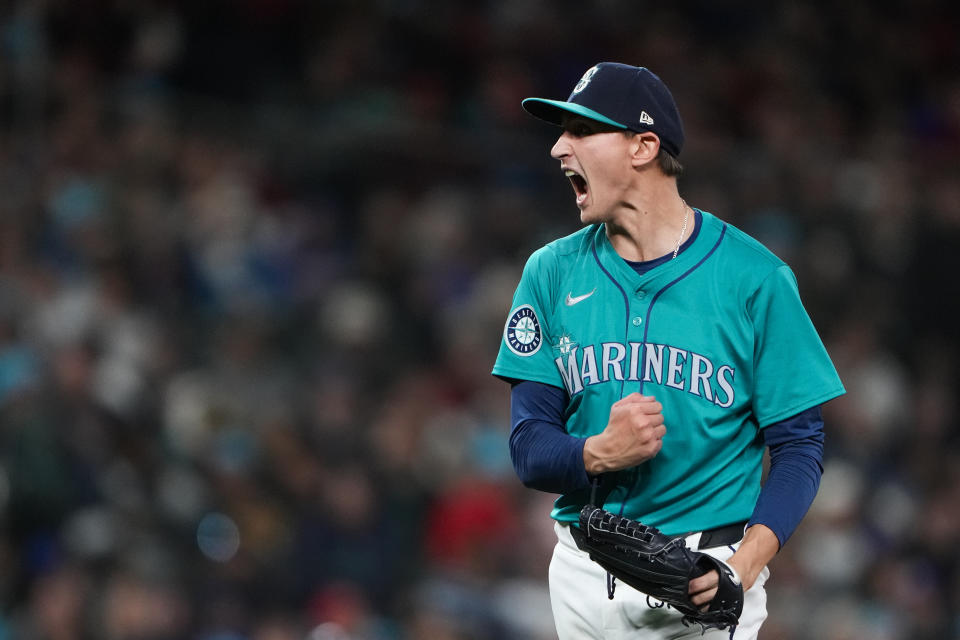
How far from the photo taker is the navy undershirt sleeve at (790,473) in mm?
2773

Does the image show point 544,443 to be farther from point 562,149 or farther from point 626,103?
point 626,103

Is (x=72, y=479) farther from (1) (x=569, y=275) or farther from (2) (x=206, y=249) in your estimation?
(1) (x=569, y=275)

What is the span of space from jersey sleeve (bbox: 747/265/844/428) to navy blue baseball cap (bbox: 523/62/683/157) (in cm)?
42

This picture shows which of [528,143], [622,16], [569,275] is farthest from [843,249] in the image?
[569,275]

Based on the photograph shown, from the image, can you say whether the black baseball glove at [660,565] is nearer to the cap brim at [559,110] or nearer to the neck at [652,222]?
the neck at [652,222]

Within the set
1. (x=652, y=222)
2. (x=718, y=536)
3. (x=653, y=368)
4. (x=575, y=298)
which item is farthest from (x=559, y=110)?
(x=718, y=536)

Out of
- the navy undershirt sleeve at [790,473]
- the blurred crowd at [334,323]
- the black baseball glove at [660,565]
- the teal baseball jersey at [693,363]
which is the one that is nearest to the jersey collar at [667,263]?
the teal baseball jersey at [693,363]

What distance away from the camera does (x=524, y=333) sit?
3.05 metres

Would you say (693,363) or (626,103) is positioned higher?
(626,103)

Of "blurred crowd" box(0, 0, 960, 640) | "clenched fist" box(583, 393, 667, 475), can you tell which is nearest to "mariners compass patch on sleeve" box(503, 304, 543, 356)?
"clenched fist" box(583, 393, 667, 475)

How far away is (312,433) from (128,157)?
1.89 metres

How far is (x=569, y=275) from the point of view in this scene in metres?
3.09

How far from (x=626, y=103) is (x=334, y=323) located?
4788mm

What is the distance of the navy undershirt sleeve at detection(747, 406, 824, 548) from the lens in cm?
277
